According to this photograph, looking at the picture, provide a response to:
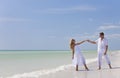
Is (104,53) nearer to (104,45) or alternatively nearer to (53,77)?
(104,45)

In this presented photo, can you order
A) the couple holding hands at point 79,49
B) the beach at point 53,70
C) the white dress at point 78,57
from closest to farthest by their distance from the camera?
the beach at point 53,70 < the couple holding hands at point 79,49 < the white dress at point 78,57

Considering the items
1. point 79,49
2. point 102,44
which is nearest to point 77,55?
point 79,49

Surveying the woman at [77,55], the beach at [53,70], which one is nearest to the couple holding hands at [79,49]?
the woman at [77,55]

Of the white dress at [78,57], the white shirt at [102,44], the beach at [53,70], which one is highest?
the white shirt at [102,44]

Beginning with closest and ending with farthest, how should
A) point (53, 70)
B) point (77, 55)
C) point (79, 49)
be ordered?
point (77, 55)
point (79, 49)
point (53, 70)

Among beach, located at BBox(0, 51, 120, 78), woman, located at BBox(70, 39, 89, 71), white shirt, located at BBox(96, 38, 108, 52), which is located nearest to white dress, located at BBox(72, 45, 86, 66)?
woman, located at BBox(70, 39, 89, 71)

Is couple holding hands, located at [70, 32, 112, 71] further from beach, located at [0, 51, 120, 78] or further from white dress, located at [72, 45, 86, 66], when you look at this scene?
beach, located at [0, 51, 120, 78]

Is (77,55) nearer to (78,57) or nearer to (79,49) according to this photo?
(78,57)

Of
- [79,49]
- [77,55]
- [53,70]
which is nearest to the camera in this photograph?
[77,55]

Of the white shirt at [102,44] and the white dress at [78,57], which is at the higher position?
the white shirt at [102,44]

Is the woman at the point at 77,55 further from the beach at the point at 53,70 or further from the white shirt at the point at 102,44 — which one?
the white shirt at the point at 102,44

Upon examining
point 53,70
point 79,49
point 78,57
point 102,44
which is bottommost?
point 53,70

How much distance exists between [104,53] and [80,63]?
1304mm

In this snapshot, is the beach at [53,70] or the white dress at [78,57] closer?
the beach at [53,70]
